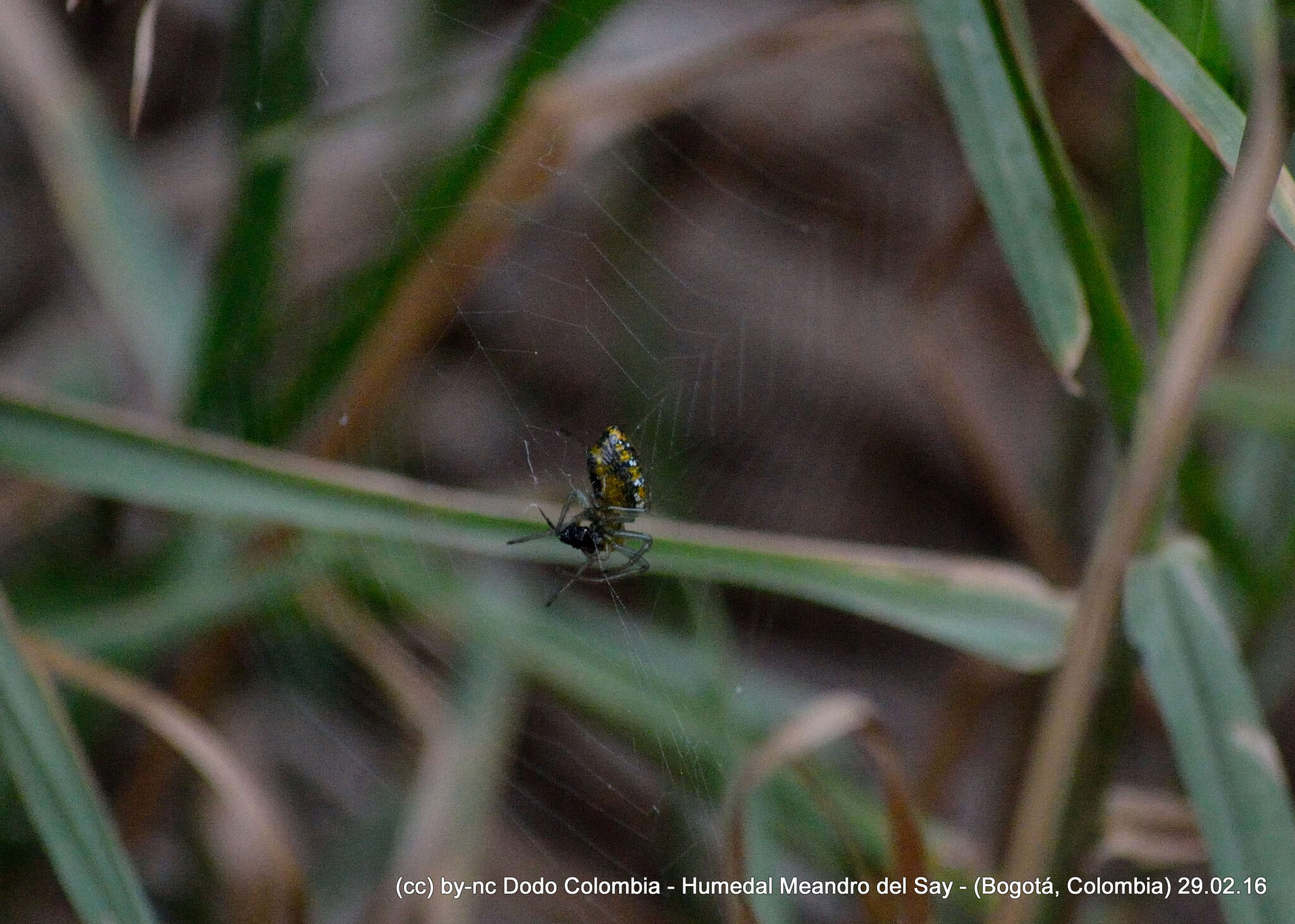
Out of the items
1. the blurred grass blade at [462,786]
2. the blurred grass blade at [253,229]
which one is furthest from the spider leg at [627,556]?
the blurred grass blade at [253,229]

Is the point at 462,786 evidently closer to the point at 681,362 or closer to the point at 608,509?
the point at 608,509

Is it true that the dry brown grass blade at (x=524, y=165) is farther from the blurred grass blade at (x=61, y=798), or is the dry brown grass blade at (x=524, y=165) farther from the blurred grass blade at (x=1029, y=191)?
the blurred grass blade at (x=61, y=798)

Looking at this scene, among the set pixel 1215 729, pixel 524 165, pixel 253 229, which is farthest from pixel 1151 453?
pixel 253 229

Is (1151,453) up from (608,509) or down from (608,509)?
down

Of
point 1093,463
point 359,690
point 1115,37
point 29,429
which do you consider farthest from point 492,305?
point 1115,37

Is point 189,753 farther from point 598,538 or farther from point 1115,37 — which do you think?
point 1115,37
